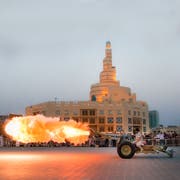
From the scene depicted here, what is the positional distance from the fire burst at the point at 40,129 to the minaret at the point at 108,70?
103 m

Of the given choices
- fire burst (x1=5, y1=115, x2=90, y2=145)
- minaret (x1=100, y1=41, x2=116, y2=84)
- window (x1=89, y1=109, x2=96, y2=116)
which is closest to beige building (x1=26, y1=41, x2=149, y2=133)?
window (x1=89, y1=109, x2=96, y2=116)

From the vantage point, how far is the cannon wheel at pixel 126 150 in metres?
25.8

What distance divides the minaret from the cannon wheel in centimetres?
11394

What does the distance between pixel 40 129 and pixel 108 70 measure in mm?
110045

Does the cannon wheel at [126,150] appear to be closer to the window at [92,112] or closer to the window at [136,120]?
the window at [92,112]

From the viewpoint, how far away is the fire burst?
3619 cm

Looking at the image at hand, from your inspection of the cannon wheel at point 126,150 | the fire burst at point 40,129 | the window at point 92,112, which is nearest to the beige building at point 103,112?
the window at point 92,112

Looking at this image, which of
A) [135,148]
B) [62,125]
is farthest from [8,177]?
[62,125]

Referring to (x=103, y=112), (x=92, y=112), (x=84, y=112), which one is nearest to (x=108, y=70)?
(x=103, y=112)

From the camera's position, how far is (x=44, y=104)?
362 feet

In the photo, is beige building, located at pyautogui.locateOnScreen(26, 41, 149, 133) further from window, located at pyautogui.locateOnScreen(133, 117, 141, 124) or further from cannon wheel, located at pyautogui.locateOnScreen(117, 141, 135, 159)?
cannon wheel, located at pyautogui.locateOnScreen(117, 141, 135, 159)

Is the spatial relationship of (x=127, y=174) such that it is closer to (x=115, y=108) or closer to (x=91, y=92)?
(x=115, y=108)

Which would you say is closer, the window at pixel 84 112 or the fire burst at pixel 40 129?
the fire burst at pixel 40 129

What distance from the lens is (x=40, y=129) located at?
36562 millimetres
